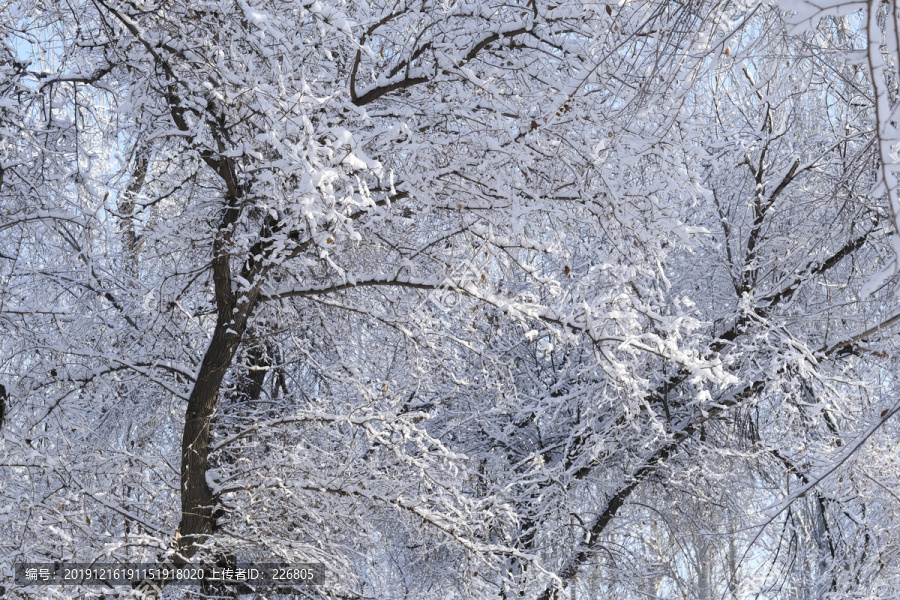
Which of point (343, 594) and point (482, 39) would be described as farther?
point (343, 594)

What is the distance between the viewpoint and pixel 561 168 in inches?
170

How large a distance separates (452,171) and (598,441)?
324cm

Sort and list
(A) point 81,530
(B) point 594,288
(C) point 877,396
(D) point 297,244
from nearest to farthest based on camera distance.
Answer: (D) point 297,244 → (A) point 81,530 → (B) point 594,288 → (C) point 877,396

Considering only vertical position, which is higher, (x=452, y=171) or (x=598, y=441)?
(x=452, y=171)

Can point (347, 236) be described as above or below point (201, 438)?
above

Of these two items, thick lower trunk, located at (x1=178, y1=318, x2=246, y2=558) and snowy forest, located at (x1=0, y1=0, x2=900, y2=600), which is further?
thick lower trunk, located at (x1=178, y1=318, x2=246, y2=558)

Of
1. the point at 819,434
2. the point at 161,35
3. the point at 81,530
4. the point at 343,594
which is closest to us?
the point at 161,35

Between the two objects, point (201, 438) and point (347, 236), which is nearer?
point (201, 438)

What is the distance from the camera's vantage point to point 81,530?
4203 millimetres

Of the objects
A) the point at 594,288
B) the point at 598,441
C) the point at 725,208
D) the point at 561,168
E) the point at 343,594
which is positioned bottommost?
the point at 343,594

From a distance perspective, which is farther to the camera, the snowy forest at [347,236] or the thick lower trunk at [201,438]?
the thick lower trunk at [201,438]

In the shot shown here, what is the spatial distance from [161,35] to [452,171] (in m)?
1.48

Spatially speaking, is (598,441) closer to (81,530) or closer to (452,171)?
(452,171)

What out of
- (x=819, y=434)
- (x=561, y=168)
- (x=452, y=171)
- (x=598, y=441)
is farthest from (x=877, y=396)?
(x=452, y=171)
